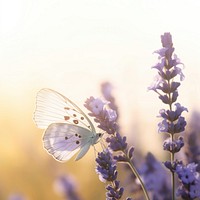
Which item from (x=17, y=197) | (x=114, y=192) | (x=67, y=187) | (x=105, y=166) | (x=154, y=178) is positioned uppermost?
(x=105, y=166)

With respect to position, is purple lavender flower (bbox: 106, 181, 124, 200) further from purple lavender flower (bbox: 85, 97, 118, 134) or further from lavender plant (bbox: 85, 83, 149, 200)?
purple lavender flower (bbox: 85, 97, 118, 134)

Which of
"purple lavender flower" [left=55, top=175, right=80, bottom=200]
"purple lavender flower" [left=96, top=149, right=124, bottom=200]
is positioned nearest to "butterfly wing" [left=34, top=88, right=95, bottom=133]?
"purple lavender flower" [left=96, top=149, right=124, bottom=200]

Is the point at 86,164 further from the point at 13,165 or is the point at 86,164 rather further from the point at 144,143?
the point at 144,143

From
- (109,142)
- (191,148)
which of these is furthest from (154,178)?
(109,142)

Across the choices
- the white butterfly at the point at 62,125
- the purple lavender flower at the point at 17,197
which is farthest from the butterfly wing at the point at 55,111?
the purple lavender flower at the point at 17,197

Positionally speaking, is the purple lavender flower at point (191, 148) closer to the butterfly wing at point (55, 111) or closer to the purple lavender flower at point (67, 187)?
the butterfly wing at point (55, 111)

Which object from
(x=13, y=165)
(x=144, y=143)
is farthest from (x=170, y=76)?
(x=13, y=165)

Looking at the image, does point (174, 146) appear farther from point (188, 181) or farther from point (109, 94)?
point (109, 94)
